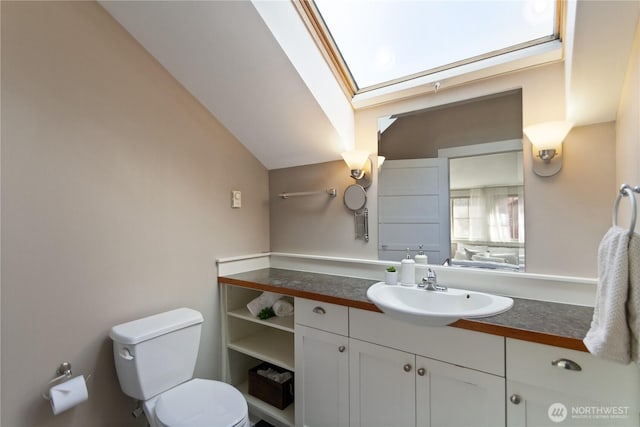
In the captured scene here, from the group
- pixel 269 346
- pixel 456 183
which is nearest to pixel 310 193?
pixel 456 183

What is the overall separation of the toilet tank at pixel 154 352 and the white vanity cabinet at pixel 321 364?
58cm

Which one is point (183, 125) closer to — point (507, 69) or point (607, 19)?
point (507, 69)

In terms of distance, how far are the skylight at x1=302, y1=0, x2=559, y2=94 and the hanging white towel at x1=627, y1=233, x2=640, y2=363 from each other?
1.16m

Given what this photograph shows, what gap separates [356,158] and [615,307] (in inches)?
53.4

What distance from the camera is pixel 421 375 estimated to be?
1.15m

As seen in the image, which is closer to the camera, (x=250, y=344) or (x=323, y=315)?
(x=323, y=315)

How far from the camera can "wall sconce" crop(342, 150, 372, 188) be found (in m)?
1.79

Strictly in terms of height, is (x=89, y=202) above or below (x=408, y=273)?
above

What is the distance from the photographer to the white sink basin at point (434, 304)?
104cm

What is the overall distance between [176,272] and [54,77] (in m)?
1.10

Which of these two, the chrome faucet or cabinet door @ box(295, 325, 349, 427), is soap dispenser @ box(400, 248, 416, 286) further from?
cabinet door @ box(295, 325, 349, 427)

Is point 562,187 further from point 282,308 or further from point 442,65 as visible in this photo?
point 282,308

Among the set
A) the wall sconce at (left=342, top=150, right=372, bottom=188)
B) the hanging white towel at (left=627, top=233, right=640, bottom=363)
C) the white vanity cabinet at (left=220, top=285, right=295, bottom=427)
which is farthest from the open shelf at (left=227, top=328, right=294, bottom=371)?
the hanging white towel at (left=627, top=233, right=640, bottom=363)

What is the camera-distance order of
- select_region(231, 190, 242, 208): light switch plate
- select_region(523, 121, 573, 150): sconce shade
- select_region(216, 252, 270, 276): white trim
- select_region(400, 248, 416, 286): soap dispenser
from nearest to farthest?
select_region(523, 121, 573, 150): sconce shade → select_region(400, 248, 416, 286): soap dispenser → select_region(216, 252, 270, 276): white trim → select_region(231, 190, 242, 208): light switch plate
